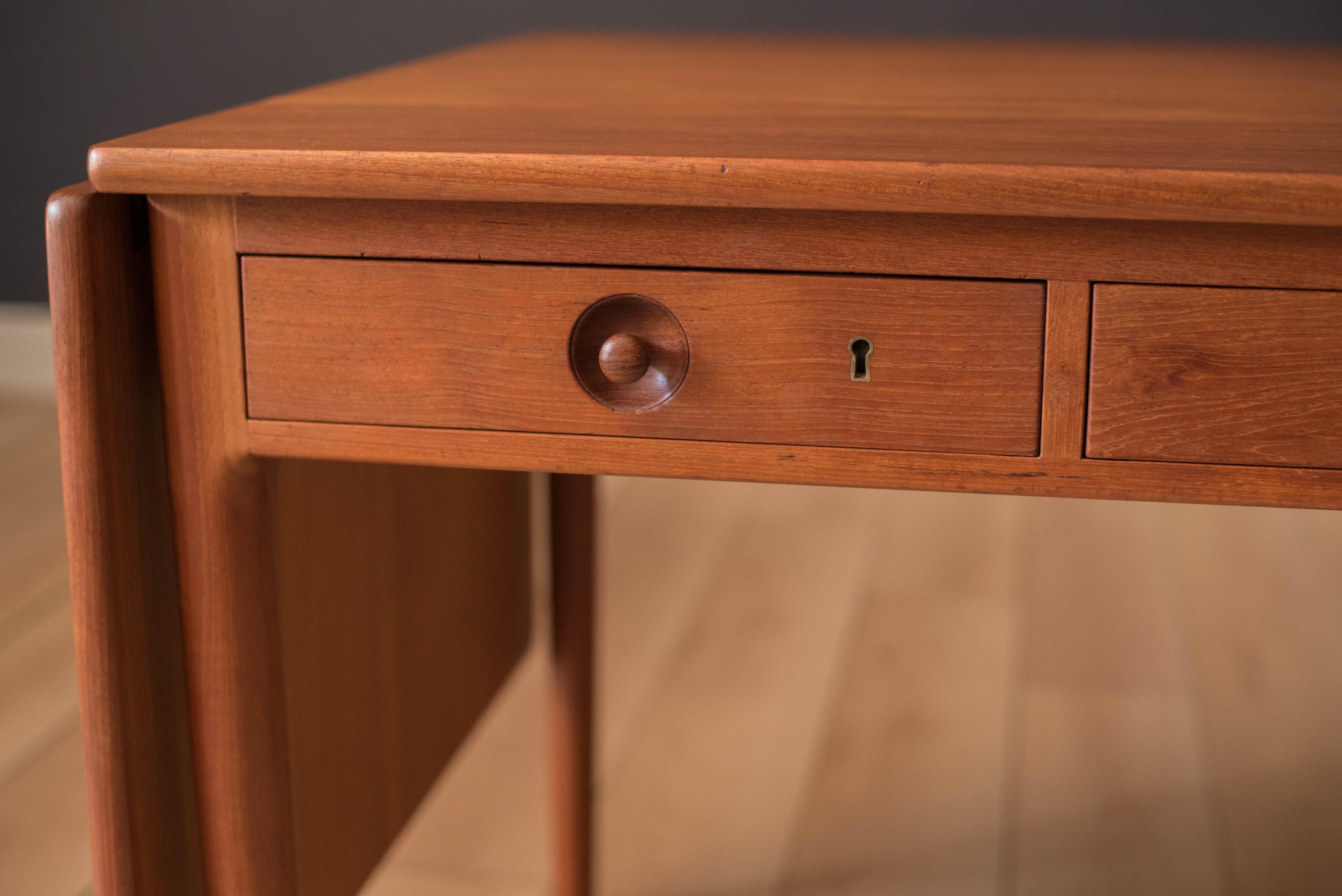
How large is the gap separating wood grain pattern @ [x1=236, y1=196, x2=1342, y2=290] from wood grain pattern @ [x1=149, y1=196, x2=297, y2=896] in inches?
1.3

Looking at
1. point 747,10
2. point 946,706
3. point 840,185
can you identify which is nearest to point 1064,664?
point 946,706

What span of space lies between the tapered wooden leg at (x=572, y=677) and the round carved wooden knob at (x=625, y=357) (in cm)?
61

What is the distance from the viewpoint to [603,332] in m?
0.62

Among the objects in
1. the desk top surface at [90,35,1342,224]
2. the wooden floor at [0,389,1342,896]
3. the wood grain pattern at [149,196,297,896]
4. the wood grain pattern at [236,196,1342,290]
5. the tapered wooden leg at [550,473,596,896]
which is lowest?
the wooden floor at [0,389,1342,896]

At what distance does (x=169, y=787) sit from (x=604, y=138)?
16.1 inches

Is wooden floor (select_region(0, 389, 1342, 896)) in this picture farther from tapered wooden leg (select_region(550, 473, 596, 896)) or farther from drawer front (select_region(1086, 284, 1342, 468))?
drawer front (select_region(1086, 284, 1342, 468))

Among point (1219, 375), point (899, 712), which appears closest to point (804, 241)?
point (1219, 375)

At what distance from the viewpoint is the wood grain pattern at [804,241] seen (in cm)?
56

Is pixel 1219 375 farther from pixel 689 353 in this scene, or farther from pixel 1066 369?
pixel 689 353

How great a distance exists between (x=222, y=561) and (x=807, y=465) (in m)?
0.30

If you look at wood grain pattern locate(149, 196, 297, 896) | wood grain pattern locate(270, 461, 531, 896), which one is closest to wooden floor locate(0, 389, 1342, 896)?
wood grain pattern locate(270, 461, 531, 896)

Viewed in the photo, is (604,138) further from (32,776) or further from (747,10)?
(747,10)

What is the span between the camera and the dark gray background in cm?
233

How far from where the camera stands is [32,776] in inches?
58.9
